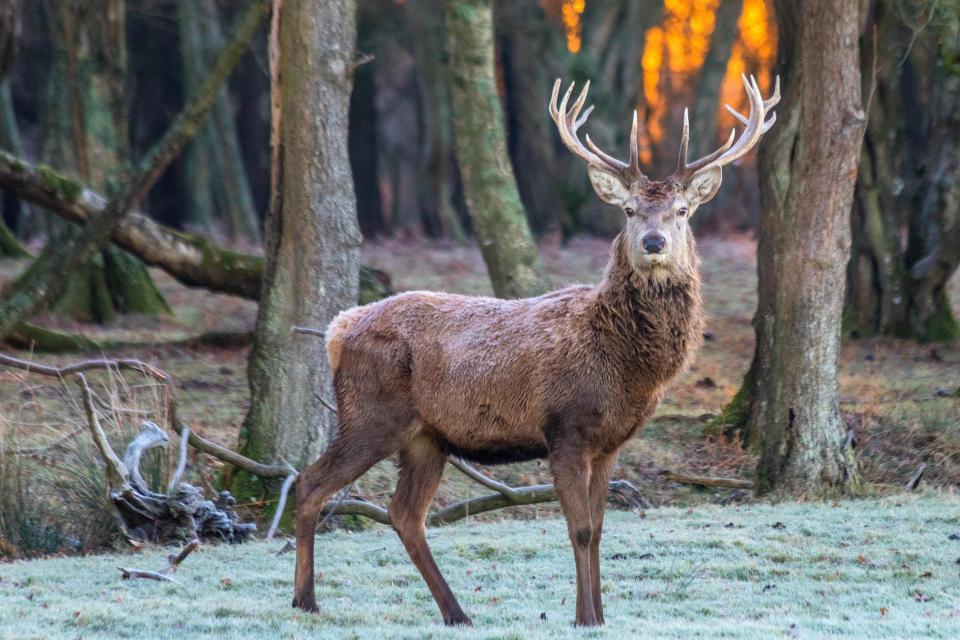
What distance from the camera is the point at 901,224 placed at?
18.1 metres

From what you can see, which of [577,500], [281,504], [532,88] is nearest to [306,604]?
[577,500]

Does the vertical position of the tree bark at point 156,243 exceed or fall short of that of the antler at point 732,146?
it falls short

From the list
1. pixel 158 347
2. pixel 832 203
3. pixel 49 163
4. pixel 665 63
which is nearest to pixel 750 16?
pixel 665 63

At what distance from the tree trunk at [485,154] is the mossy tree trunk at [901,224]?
510 centimetres

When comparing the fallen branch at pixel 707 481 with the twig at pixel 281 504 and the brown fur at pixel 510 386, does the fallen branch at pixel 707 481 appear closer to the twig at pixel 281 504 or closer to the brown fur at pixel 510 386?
the twig at pixel 281 504

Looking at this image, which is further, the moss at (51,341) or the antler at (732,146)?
the moss at (51,341)

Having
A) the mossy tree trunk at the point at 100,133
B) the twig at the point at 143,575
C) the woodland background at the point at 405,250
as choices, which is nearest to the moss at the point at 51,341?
the woodland background at the point at 405,250

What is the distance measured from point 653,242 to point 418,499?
6.77 feet

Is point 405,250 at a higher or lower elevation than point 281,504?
higher

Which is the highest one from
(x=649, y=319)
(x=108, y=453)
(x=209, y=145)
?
(x=209, y=145)

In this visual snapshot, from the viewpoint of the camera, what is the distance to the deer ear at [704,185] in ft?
27.0

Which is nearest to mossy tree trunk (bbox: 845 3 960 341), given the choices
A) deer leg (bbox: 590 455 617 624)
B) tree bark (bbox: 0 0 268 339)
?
tree bark (bbox: 0 0 268 339)

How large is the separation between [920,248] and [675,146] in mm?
23477

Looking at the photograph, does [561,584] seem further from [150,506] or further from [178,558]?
[150,506]
